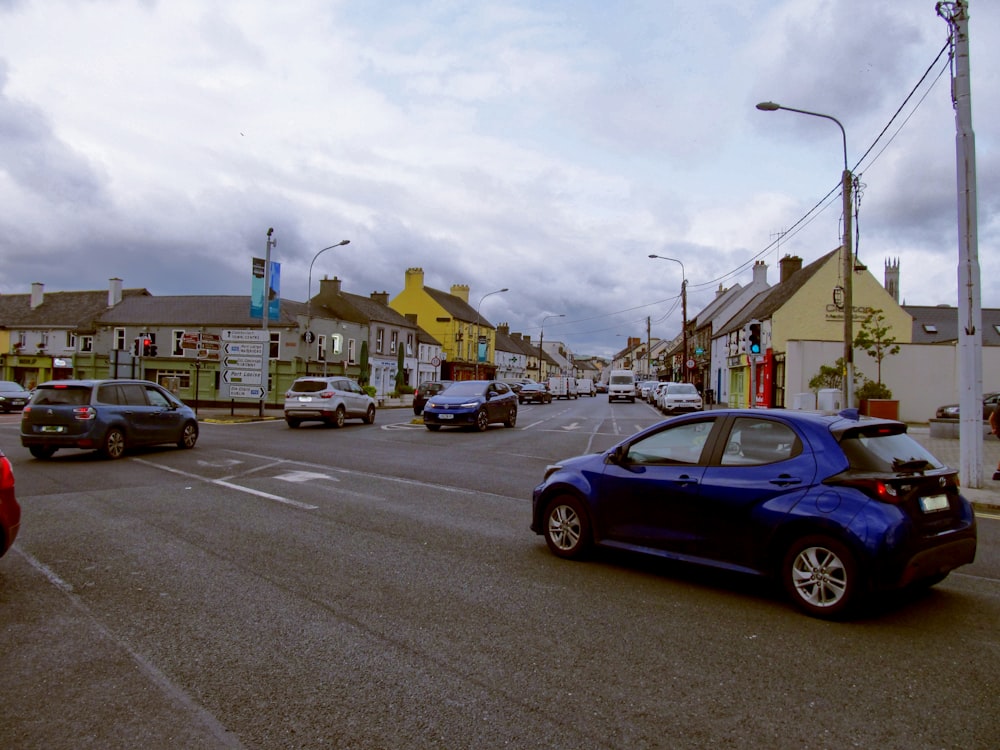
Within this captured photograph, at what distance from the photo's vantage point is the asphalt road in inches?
135

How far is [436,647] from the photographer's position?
14.4 feet

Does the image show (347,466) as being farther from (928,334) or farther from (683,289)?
(928,334)

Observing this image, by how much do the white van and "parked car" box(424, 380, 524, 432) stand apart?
115 ft

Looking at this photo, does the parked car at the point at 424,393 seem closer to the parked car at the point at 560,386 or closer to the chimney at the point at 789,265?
the chimney at the point at 789,265

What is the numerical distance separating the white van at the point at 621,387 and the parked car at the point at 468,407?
34972mm

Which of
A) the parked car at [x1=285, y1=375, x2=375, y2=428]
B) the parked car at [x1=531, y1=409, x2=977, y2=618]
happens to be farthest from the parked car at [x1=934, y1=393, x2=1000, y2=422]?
the parked car at [x1=531, y1=409, x2=977, y2=618]

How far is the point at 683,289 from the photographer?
4509 cm

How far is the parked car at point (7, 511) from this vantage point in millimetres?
5578

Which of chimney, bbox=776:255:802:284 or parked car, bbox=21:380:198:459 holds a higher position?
chimney, bbox=776:255:802:284

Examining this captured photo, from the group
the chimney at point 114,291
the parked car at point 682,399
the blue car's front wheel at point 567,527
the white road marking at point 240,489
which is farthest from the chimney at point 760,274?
the blue car's front wheel at point 567,527

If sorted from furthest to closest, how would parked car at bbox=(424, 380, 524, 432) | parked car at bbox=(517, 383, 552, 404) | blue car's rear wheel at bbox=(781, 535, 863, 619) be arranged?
parked car at bbox=(517, 383, 552, 404) → parked car at bbox=(424, 380, 524, 432) → blue car's rear wheel at bbox=(781, 535, 863, 619)

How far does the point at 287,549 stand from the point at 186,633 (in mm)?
2274

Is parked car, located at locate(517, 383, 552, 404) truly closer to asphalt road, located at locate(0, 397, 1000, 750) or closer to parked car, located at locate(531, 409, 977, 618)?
asphalt road, located at locate(0, 397, 1000, 750)

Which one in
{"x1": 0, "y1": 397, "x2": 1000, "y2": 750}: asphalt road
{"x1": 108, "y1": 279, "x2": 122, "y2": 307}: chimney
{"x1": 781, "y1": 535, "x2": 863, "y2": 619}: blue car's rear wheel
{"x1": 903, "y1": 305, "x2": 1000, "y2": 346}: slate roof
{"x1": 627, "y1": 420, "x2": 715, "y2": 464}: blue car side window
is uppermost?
{"x1": 108, "y1": 279, "x2": 122, "y2": 307}: chimney
